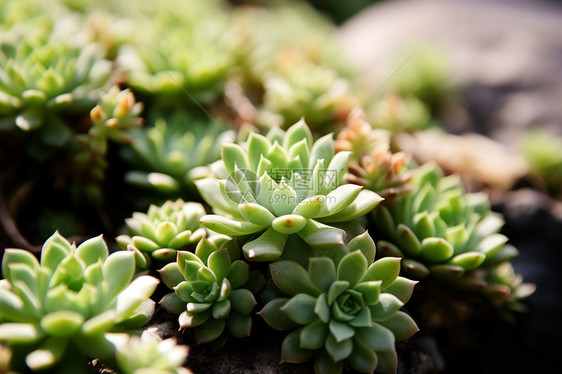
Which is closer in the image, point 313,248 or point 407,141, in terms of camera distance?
point 313,248

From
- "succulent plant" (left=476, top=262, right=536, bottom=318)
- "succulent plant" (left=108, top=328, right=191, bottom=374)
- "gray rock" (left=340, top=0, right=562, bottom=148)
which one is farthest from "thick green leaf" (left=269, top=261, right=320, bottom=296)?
"gray rock" (left=340, top=0, right=562, bottom=148)

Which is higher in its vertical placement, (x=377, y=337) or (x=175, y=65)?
(x=175, y=65)

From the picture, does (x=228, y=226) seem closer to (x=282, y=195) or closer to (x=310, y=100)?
(x=282, y=195)

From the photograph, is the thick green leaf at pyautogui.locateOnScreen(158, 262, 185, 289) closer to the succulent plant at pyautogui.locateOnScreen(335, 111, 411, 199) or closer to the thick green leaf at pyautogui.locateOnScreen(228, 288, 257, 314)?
the thick green leaf at pyautogui.locateOnScreen(228, 288, 257, 314)

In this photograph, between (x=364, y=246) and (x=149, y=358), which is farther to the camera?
(x=364, y=246)

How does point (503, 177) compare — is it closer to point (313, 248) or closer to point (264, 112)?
point (264, 112)

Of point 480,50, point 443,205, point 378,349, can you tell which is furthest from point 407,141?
point 480,50

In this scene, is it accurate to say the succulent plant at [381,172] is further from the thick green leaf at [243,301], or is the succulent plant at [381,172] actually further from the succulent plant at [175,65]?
the succulent plant at [175,65]

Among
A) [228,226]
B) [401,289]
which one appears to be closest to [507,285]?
[401,289]
